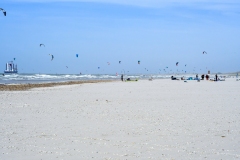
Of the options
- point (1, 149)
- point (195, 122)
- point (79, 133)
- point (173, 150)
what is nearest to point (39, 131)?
point (79, 133)

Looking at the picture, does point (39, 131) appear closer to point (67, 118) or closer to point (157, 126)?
point (67, 118)

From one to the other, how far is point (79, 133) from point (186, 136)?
2.61 metres

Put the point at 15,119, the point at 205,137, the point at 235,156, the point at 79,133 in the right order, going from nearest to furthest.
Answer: the point at 235,156 < the point at 205,137 < the point at 79,133 < the point at 15,119

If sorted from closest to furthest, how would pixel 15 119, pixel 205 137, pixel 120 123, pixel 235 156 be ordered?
pixel 235 156 < pixel 205 137 < pixel 120 123 < pixel 15 119

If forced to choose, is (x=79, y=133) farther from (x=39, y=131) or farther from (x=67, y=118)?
(x=67, y=118)

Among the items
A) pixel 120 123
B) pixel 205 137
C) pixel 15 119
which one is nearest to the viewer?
pixel 205 137

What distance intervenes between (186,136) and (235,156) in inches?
67.7

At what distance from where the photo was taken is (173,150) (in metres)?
6.16

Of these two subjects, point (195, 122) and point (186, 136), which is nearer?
point (186, 136)

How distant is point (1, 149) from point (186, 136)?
4.07 metres

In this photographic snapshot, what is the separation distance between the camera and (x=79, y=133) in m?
7.82

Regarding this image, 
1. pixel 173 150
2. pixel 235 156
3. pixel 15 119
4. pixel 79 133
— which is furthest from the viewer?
pixel 15 119

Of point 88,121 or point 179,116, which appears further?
point 179,116

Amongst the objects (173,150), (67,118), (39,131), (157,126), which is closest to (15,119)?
(67,118)
